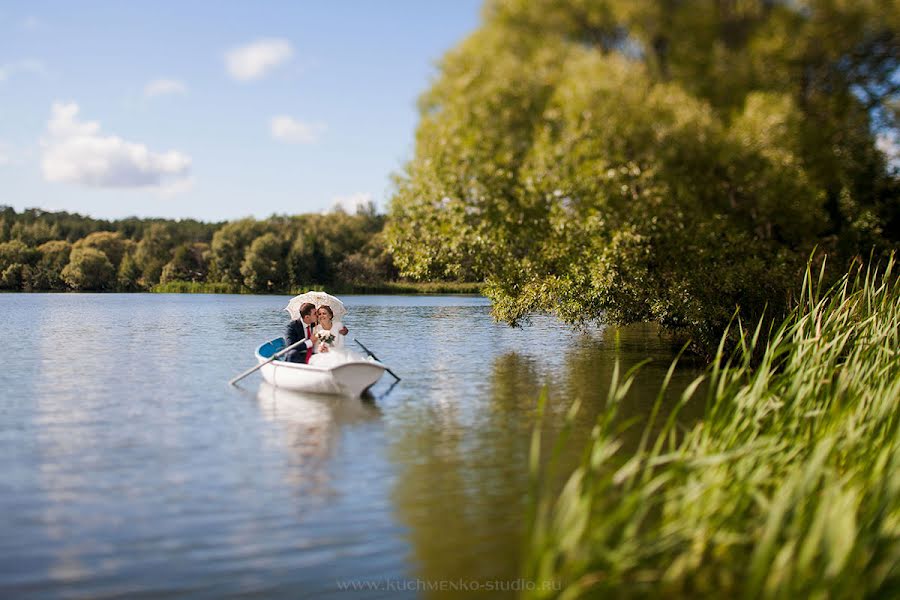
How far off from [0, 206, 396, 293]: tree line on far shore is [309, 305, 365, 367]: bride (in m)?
74.5

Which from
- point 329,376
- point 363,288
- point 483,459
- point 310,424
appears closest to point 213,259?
point 363,288

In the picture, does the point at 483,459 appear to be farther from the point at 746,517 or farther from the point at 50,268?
the point at 50,268

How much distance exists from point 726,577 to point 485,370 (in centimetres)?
1645

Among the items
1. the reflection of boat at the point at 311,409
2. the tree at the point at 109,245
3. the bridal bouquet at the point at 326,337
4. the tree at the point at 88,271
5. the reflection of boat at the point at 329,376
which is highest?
the tree at the point at 109,245

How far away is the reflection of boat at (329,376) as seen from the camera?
15719 millimetres

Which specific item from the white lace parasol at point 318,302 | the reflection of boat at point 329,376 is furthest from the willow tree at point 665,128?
the reflection of boat at point 329,376

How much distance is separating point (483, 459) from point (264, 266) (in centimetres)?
8741

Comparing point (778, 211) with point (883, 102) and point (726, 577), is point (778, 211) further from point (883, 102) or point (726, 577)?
point (726, 577)

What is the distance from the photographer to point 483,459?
1130 centimetres

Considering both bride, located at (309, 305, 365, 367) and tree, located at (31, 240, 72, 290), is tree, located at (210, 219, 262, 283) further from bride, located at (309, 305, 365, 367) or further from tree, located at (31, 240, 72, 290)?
bride, located at (309, 305, 365, 367)

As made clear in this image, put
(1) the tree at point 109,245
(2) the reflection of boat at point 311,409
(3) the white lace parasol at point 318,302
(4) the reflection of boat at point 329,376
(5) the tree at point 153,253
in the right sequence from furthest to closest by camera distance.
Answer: (1) the tree at point 109,245 < (5) the tree at point 153,253 < (3) the white lace parasol at point 318,302 < (4) the reflection of boat at point 329,376 < (2) the reflection of boat at point 311,409

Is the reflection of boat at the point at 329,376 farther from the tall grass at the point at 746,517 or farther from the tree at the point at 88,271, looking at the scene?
the tree at the point at 88,271

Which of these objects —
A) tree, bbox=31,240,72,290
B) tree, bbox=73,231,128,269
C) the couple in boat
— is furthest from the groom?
tree, bbox=73,231,128,269

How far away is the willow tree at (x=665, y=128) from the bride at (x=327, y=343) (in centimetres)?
263
